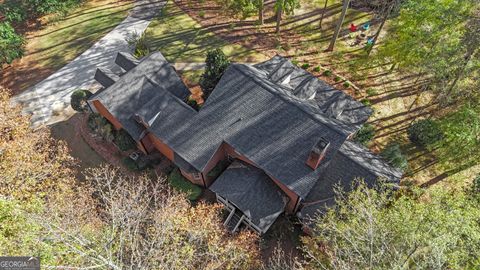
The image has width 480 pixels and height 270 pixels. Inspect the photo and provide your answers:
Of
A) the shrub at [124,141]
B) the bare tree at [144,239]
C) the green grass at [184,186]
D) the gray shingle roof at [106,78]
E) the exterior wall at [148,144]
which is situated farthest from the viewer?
the gray shingle roof at [106,78]

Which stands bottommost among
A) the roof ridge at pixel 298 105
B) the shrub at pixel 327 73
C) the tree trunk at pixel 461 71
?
the shrub at pixel 327 73

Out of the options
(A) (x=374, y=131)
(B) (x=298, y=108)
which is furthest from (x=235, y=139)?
(A) (x=374, y=131)

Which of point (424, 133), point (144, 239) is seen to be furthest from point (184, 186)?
point (424, 133)

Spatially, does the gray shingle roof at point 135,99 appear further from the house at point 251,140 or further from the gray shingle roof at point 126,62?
the gray shingle roof at point 126,62

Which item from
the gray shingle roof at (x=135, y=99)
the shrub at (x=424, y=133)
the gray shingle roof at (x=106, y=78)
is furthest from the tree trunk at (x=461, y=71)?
the gray shingle roof at (x=106, y=78)

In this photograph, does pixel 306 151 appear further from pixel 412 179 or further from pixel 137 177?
pixel 137 177

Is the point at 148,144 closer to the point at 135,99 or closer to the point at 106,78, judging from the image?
the point at 135,99

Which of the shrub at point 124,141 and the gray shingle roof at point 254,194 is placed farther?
the shrub at point 124,141
